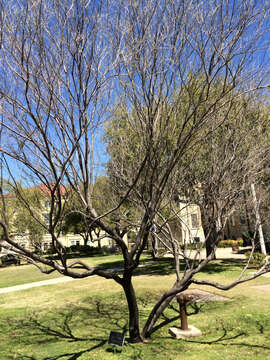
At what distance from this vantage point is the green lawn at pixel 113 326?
16.3ft

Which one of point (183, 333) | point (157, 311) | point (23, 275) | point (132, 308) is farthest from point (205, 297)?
point (23, 275)

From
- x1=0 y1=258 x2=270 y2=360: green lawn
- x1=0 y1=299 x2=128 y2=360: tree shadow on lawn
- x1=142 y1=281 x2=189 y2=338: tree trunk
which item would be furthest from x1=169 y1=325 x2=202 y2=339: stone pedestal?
x1=0 y1=299 x2=128 y2=360: tree shadow on lawn

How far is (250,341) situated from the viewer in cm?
530

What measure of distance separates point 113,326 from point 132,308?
1885 millimetres

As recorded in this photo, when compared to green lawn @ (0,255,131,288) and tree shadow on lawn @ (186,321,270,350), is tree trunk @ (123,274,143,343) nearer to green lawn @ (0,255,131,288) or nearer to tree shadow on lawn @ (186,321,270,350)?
tree shadow on lawn @ (186,321,270,350)

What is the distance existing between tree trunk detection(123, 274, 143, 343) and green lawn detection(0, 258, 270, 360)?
20 cm

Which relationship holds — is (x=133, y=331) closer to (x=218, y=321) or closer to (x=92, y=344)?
(x=92, y=344)

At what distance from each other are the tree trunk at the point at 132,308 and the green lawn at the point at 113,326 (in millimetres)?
203

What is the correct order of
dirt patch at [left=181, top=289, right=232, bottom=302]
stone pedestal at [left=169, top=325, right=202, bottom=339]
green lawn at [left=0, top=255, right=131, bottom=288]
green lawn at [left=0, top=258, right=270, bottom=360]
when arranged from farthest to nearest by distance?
1. green lawn at [left=0, top=255, right=131, bottom=288]
2. dirt patch at [left=181, top=289, right=232, bottom=302]
3. stone pedestal at [left=169, top=325, right=202, bottom=339]
4. green lawn at [left=0, top=258, right=270, bottom=360]

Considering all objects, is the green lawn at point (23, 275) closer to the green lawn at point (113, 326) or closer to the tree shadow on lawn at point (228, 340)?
the green lawn at point (113, 326)

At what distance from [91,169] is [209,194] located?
103 inches

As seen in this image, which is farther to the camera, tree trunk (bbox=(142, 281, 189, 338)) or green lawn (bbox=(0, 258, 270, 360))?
tree trunk (bbox=(142, 281, 189, 338))

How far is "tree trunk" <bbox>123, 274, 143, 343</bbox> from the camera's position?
5162mm

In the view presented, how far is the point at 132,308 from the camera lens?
5.28m
